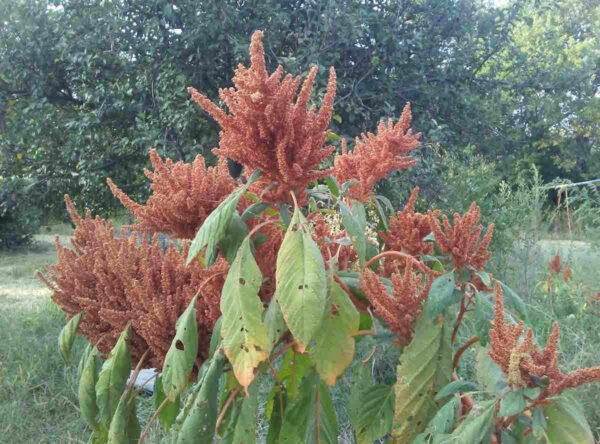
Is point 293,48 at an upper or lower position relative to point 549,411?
upper

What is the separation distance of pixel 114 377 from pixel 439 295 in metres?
0.62

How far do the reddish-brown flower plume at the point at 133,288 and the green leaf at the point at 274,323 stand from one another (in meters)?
0.14

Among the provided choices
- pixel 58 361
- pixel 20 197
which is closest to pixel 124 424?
pixel 58 361

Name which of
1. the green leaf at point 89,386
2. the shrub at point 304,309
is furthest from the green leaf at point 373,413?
the green leaf at point 89,386

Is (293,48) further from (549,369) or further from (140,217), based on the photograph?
(549,369)

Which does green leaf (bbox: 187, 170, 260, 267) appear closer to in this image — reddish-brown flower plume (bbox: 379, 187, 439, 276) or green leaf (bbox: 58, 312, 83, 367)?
reddish-brown flower plume (bbox: 379, 187, 439, 276)

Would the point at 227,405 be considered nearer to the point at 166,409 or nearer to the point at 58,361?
the point at 166,409

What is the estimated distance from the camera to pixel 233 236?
0.89 meters

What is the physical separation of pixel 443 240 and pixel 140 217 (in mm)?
496

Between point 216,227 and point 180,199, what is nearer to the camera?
point 216,227

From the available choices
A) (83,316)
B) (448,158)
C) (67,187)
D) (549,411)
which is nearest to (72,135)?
(67,187)

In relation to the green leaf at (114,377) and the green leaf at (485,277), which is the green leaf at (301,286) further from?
the green leaf at (114,377)

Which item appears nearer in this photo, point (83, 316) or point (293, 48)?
point (83, 316)

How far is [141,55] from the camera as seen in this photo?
16.0 ft
